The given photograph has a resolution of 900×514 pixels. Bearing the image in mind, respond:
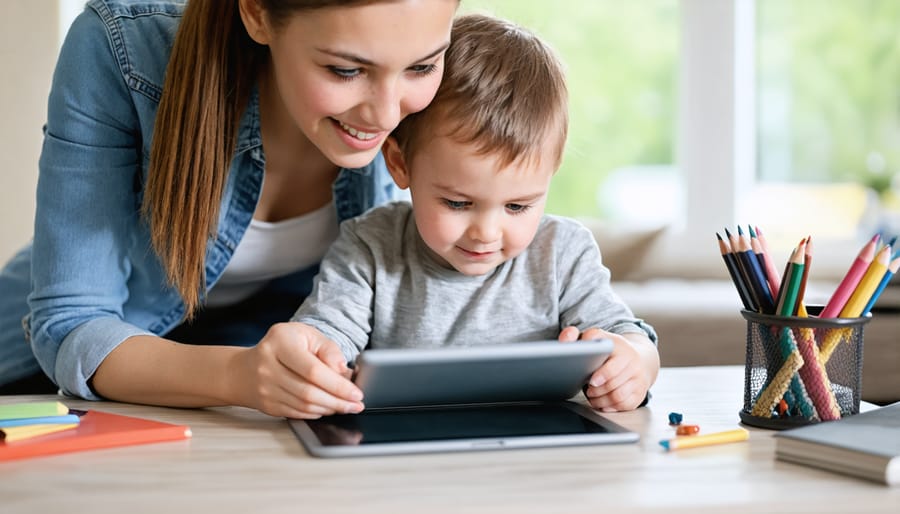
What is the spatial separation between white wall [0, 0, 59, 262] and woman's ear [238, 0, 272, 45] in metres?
2.38

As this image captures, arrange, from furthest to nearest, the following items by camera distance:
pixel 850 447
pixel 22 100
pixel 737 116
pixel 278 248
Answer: pixel 737 116, pixel 22 100, pixel 278 248, pixel 850 447

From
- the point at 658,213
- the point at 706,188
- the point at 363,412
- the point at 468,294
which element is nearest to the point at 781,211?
the point at 706,188

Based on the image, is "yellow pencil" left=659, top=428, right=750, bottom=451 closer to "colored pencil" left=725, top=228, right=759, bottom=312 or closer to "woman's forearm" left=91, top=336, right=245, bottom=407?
"colored pencil" left=725, top=228, right=759, bottom=312

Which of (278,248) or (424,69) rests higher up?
(424,69)

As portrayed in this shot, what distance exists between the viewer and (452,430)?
0.87m

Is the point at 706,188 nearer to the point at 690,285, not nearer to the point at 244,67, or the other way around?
the point at 690,285

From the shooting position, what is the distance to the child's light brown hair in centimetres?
111

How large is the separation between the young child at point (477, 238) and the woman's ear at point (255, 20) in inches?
7.5

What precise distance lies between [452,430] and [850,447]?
0.33 metres

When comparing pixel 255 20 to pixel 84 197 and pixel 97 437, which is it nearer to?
pixel 84 197

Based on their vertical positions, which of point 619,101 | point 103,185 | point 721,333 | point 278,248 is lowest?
point 721,333

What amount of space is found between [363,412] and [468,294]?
10.7 inches

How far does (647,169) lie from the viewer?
5379 millimetres

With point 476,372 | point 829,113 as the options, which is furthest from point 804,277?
point 829,113
